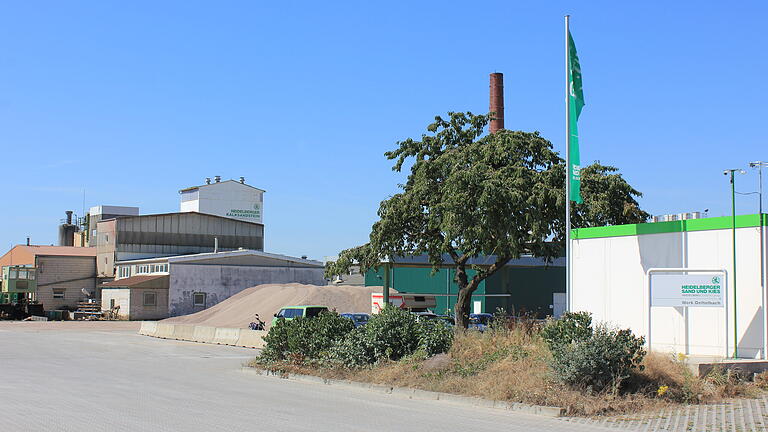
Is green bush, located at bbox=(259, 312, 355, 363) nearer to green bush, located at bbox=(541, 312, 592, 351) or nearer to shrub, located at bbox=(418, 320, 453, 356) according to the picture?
shrub, located at bbox=(418, 320, 453, 356)

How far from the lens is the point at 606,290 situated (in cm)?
2234

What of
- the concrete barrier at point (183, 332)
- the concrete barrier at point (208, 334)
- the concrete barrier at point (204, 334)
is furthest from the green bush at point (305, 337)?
the concrete barrier at point (183, 332)

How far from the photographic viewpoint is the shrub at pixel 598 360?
47.6 feet

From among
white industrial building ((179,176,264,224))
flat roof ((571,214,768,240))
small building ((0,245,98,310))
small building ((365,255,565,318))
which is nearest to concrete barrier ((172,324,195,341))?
small building ((365,255,565,318))

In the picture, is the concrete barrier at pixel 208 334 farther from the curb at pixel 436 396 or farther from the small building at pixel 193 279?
the small building at pixel 193 279

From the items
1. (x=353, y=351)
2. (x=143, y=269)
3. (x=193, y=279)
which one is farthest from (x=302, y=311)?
(x=143, y=269)

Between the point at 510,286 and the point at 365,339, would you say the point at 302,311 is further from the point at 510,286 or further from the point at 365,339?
the point at 510,286

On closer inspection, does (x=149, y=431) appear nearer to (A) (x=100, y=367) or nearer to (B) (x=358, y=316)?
(A) (x=100, y=367)

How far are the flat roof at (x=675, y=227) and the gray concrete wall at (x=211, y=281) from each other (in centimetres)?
4382

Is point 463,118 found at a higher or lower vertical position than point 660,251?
higher

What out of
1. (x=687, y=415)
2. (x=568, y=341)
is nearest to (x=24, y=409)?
(x=568, y=341)

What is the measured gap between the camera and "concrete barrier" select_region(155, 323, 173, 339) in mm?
42125

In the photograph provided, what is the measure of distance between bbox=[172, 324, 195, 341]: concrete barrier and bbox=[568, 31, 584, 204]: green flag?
961 inches

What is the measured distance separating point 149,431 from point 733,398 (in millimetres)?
10459
